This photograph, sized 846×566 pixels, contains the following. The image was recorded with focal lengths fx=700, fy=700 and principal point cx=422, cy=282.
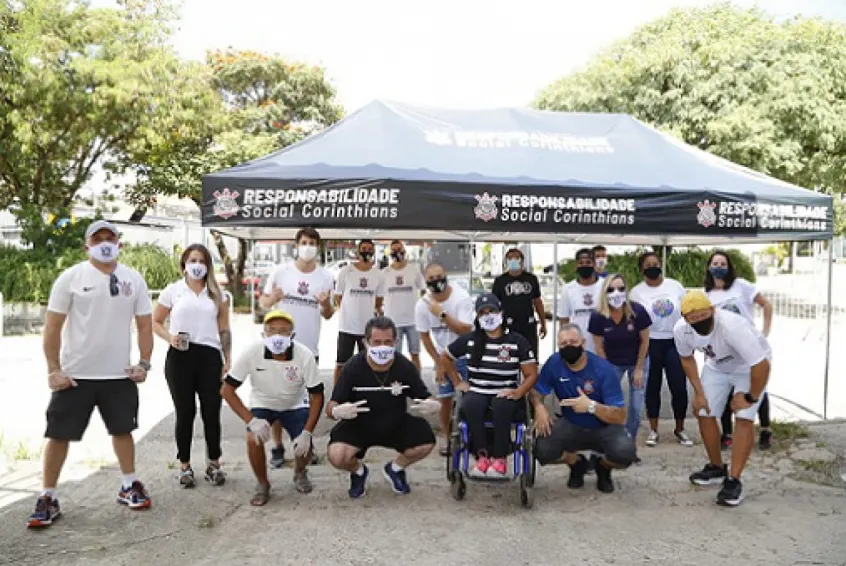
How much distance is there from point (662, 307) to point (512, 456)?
88.1 inches

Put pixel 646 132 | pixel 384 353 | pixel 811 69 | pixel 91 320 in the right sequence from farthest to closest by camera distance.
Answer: pixel 811 69 → pixel 646 132 → pixel 384 353 → pixel 91 320

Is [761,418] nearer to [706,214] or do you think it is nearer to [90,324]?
[706,214]

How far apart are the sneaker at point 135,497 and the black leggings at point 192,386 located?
1.42 feet

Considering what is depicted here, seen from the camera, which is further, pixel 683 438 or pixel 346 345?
pixel 346 345

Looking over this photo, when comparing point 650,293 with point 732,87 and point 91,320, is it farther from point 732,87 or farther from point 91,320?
point 732,87

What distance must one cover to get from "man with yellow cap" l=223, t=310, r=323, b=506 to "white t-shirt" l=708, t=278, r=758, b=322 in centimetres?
327

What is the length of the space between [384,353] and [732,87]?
15.0 meters

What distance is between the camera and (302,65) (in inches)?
896

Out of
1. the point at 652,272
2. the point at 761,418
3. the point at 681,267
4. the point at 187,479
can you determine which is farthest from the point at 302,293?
the point at 681,267

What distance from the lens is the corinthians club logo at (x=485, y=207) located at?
A: 5.21 meters

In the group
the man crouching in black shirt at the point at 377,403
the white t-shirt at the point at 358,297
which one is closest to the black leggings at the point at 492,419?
the man crouching in black shirt at the point at 377,403

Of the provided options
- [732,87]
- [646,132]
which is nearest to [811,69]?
[732,87]

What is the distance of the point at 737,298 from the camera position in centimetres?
565

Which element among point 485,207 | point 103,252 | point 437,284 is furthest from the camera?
point 437,284
